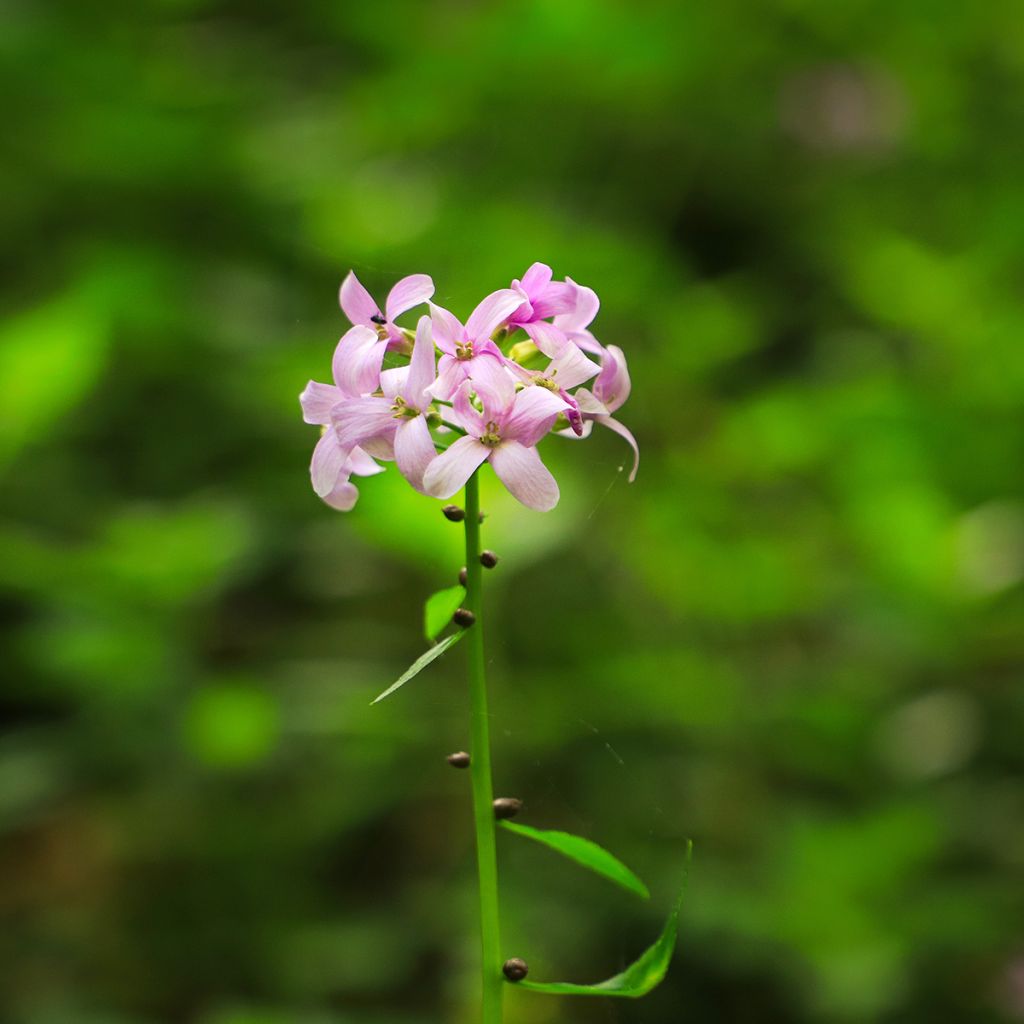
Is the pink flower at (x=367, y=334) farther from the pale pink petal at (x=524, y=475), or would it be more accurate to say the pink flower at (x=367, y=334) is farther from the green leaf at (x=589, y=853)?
the green leaf at (x=589, y=853)

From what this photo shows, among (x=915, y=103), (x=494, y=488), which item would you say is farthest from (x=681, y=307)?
(x=915, y=103)

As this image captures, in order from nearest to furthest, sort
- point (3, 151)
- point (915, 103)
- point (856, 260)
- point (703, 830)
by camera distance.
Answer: point (703, 830) → point (856, 260) → point (3, 151) → point (915, 103)

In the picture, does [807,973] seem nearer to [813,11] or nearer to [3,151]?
[3,151]

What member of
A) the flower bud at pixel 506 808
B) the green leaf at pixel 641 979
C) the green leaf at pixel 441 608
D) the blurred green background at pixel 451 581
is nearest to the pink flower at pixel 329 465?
the green leaf at pixel 441 608

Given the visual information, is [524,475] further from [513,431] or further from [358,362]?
[358,362]

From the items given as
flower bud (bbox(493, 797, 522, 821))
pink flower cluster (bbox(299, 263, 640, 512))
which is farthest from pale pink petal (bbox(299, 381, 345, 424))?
flower bud (bbox(493, 797, 522, 821))

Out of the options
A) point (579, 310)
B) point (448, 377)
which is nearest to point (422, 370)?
point (448, 377)
